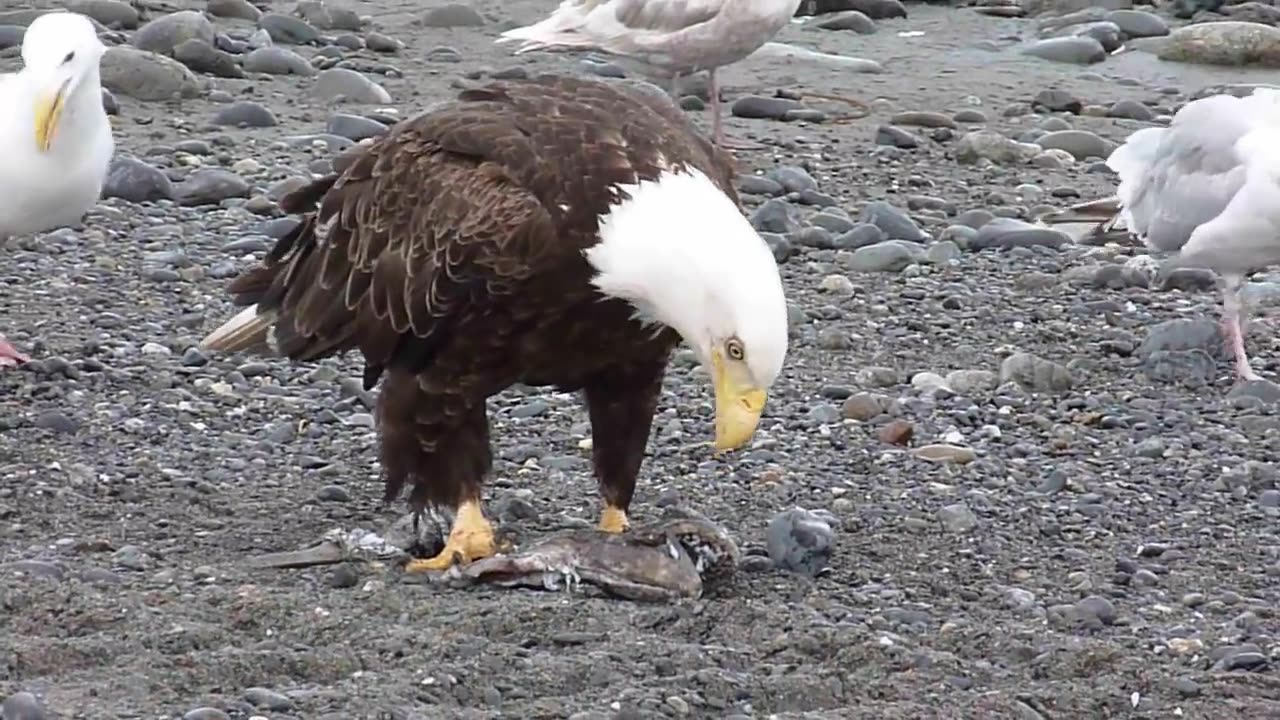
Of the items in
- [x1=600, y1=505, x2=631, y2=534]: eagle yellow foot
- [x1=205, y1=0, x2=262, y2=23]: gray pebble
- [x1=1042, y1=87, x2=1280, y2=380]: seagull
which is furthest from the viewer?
[x1=205, y1=0, x2=262, y2=23]: gray pebble

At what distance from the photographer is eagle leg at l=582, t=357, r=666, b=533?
232 inches

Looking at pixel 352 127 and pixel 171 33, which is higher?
pixel 352 127

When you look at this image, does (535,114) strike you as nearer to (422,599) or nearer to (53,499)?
(422,599)

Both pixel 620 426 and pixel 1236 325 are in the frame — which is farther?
pixel 1236 325

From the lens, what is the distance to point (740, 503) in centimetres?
666

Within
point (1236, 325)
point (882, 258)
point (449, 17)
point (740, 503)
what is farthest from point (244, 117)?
point (740, 503)

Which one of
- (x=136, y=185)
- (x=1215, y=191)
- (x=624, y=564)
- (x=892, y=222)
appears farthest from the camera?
(x=892, y=222)

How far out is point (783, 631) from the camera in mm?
5379

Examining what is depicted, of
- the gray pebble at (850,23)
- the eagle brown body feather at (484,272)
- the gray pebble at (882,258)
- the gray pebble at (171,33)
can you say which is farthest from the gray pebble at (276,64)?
the eagle brown body feather at (484,272)

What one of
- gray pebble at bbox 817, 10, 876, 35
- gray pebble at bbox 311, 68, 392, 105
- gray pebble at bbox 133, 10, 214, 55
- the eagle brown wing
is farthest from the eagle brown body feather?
gray pebble at bbox 817, 10, 876, 35

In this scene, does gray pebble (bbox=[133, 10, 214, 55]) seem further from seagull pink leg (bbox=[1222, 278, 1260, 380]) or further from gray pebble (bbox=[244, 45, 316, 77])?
seagull pink leg (bbox=[1222, 278, 1260, 380])

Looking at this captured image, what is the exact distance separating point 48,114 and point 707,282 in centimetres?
413

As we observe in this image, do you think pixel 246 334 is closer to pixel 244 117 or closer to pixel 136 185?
pixel 136 185

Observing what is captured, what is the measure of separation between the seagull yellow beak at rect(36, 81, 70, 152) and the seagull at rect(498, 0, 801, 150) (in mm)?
→ 4858
